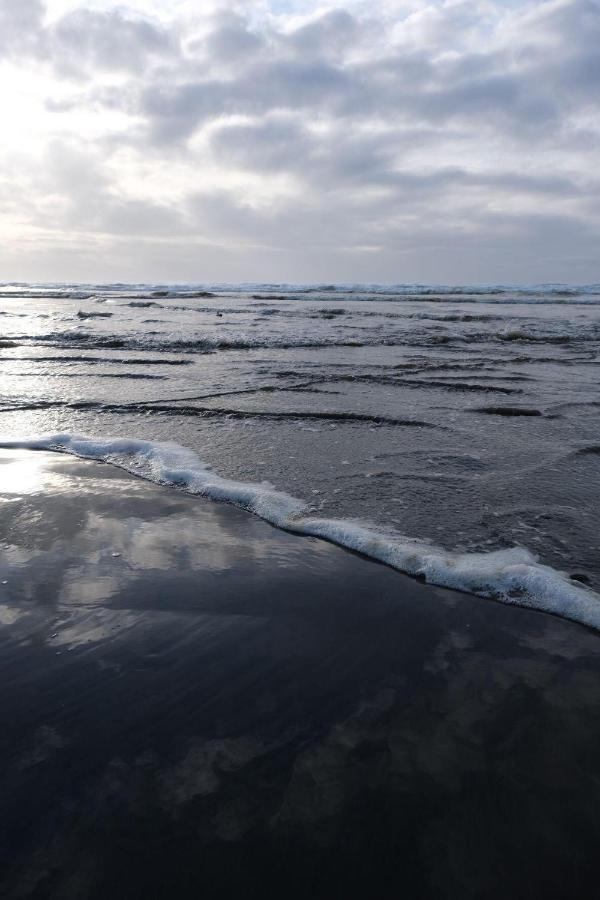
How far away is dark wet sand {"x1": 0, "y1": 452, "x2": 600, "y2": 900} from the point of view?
137 centimetres

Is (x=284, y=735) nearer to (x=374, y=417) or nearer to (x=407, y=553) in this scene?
(x=407, y=553)

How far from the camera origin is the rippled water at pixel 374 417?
3488mm

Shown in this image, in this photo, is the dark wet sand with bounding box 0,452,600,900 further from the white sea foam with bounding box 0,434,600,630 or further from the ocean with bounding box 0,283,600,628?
the ocean with bounding box 0,283,600,628

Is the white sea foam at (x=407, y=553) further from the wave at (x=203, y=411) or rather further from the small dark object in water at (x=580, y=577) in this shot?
the wave at (x=203, y=411)

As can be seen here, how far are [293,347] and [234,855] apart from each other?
10889 millimetres

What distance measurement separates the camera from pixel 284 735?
176cm

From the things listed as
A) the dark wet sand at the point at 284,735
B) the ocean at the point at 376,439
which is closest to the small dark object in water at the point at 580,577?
the ocean at the point at 376,439

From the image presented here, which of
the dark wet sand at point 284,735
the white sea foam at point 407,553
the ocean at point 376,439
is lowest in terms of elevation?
the dark wet sand at point 284,735

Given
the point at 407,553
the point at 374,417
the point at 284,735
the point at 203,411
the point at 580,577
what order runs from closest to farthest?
the point at 284,735, the point at 580,577, the point at 407,553, the point at 374,417, the point at 203,411

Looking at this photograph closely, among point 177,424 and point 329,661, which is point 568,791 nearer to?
point 329,661

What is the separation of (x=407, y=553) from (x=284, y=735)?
1.36 meters

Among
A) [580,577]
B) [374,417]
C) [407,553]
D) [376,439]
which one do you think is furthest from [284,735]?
[374,417]

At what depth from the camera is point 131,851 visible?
140cm

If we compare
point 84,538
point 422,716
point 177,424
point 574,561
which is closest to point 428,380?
point 177,424
